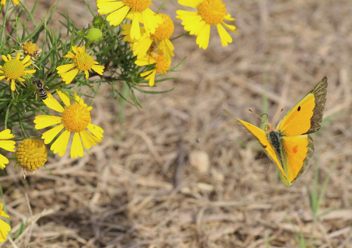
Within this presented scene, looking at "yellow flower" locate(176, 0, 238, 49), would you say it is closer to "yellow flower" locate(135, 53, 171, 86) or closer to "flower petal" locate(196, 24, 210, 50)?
"flower petal" locate(196, 24, 210, 50)

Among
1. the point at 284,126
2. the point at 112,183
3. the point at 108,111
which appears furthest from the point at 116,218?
the point at 284,126

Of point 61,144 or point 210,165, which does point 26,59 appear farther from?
point 210,165

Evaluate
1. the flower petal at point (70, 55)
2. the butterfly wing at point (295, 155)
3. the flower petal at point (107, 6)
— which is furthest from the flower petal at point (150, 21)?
the butterfly wing at point (295, 155)

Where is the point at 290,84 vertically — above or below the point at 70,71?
above

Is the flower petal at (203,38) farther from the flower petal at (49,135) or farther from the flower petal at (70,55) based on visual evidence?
the flower petal at (49,135)

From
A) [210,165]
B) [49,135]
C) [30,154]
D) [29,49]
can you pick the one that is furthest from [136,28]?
[210,165]

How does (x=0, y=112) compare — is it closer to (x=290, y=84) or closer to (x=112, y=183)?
(x=112, y=183)
